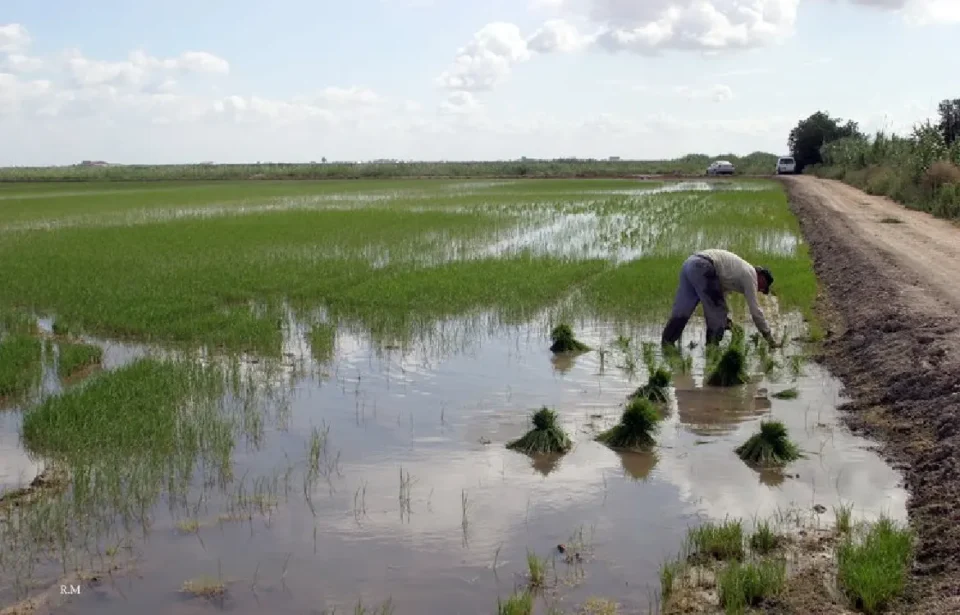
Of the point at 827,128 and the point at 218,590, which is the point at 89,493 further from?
the point at 827,128

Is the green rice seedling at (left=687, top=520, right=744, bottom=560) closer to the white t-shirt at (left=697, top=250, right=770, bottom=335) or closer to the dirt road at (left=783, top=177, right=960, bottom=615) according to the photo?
the dirt road at (left=783, top=177, right=960, bottom=615)

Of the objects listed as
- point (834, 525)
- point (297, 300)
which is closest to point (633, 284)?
point (297, 300)

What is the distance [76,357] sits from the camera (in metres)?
8.55

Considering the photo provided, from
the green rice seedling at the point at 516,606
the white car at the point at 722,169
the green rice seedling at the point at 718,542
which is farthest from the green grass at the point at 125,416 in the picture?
the white car at the point at 722,169

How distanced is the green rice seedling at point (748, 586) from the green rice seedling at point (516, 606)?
0.84 meters

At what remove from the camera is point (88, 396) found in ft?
22.9

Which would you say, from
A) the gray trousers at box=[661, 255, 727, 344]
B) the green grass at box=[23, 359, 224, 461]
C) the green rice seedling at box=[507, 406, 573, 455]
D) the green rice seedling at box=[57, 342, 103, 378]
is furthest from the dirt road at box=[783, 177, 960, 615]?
the green rice seedling at box=[57, 342, 103, 378]

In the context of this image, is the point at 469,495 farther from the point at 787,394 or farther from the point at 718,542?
the point at 787,394

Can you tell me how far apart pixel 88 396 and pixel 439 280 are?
6.39 meters

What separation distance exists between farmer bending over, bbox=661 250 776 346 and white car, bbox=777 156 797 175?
4446cm

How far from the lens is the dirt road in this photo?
4.49 meters

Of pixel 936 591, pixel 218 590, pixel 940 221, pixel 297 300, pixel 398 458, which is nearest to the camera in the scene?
pixel 936 591

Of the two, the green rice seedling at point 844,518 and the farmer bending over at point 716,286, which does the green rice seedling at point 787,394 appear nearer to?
the farmer bending over at point 716,286

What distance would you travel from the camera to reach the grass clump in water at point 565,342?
9.12 meters
